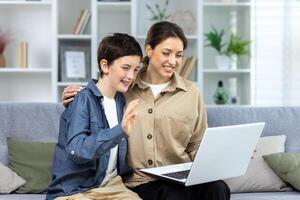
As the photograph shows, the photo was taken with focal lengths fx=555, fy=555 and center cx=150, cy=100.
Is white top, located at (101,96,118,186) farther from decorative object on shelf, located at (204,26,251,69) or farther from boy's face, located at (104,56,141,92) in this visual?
decorative object on shelf, located at (204,26,251,69)

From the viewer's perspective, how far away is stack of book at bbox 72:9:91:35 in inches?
168

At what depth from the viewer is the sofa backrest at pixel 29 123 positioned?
2.71 meters

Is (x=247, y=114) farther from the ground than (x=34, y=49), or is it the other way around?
(x=34, y=49)

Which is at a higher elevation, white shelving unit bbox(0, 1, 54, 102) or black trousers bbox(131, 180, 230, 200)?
white shelving unit bbox(0, 1, 54, 102)

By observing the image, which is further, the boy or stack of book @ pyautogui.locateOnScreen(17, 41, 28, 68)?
stack of book @ pyautogui.locateOnScreen(17, 41, 28, 68)

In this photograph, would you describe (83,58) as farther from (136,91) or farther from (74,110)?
(74,110)

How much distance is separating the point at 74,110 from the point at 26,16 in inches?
102

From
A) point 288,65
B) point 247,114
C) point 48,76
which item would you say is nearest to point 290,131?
point 247,114

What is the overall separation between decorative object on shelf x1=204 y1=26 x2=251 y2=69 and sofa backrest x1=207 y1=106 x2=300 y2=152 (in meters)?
1.50

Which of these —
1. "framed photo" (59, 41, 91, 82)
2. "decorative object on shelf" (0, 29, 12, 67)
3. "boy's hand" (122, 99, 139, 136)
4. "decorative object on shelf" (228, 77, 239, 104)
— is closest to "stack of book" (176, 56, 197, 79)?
"decorative object on shelf" (228, 77, 239, 104)

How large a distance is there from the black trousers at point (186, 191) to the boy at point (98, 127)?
0.33ft

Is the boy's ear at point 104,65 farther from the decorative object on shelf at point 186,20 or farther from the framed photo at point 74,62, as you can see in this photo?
the decorative object on shelf at point 186,20

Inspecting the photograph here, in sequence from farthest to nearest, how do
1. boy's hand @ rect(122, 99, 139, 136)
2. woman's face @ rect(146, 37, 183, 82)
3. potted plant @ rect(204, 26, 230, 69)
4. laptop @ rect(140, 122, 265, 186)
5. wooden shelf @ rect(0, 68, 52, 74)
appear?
1. potted plant @ rect(204, 26, 230, 69)
2. wooden shelf @ rect(0, 68, 52, 74)
3. woman's face @ rect(146, 37, 183, 82)
4. laptop @ rect(140, 122, 265, 186)
5. boy's hand @ rect(122, 99, 139, 136)

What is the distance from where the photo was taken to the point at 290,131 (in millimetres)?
2771
